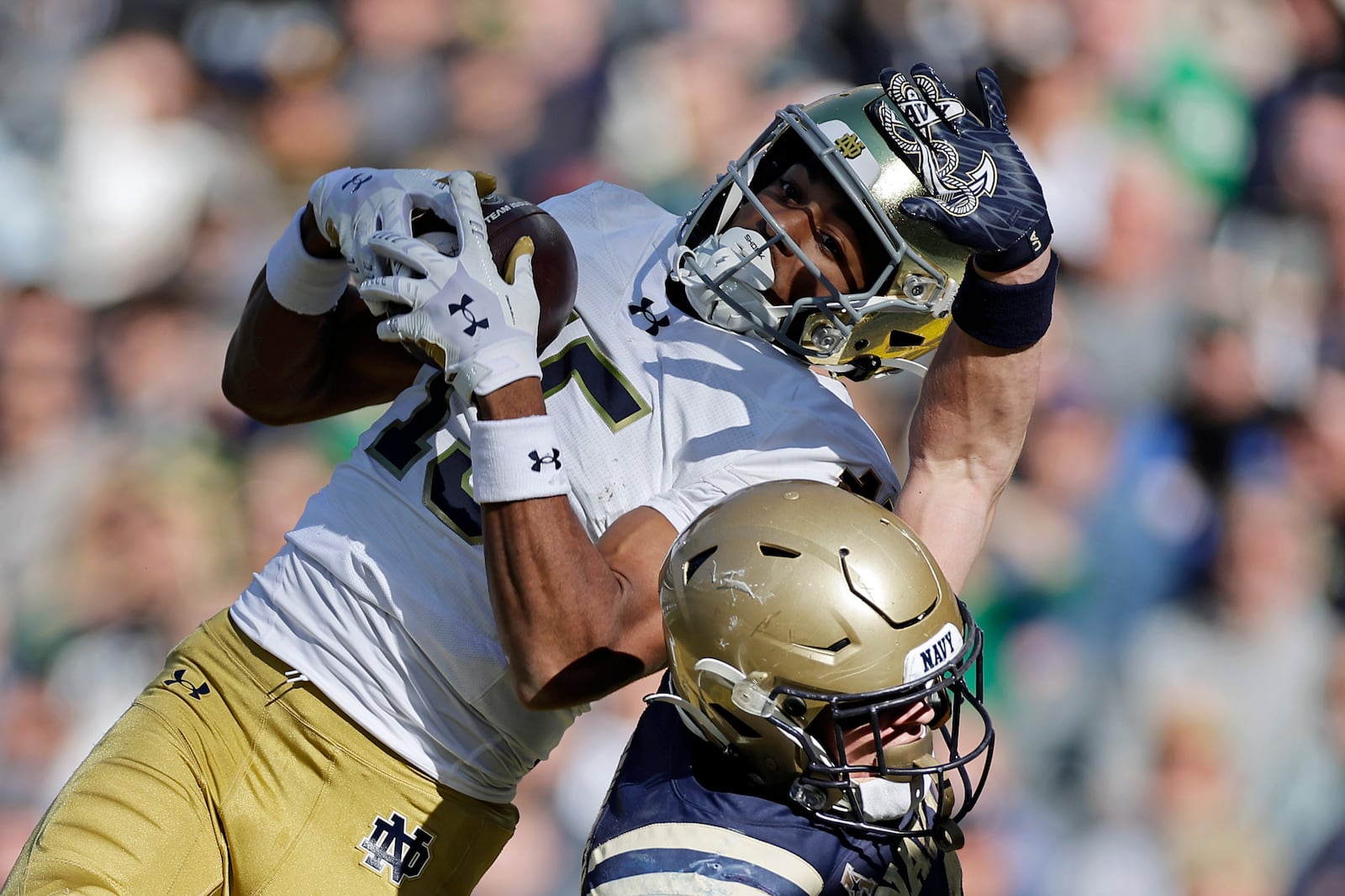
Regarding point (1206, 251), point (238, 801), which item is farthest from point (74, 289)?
point (1206, 251)

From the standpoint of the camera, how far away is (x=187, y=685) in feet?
5.91

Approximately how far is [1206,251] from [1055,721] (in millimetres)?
1347

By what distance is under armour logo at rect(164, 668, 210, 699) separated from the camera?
1786mm

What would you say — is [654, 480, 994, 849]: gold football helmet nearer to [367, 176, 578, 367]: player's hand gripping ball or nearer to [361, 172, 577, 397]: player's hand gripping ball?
[361, 172, 577, 397]: player's hand gripping ball

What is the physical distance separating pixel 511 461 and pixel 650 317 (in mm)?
477

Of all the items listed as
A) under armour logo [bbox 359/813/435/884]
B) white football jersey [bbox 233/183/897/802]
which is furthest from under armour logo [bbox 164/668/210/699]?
under armour logo [bbox 359/813/435/884]

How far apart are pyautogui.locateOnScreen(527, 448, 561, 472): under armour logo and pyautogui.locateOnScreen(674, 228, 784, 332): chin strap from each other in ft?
1.43

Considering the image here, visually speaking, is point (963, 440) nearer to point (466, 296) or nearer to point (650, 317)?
point (650, 317)

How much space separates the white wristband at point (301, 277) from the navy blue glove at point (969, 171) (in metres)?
0.82

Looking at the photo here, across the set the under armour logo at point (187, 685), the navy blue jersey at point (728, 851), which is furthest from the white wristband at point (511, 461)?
the under armour logo at point (187, 685)

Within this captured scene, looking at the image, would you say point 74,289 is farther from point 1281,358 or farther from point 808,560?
point 1281,358

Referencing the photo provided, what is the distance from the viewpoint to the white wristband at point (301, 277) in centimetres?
191

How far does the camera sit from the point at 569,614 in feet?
4.92

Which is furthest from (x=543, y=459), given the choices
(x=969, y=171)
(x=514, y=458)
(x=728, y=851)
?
(x=969, y=171)
